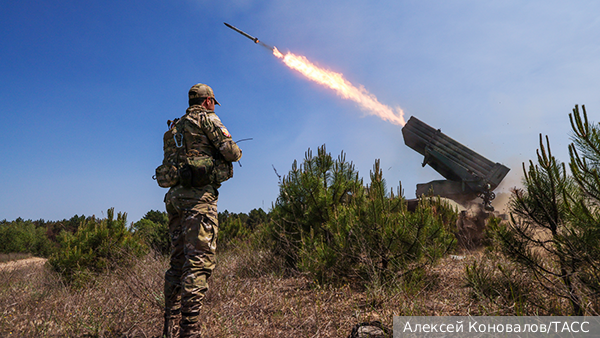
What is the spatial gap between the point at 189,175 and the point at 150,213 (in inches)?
584

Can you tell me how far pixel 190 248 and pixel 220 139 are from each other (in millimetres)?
1118

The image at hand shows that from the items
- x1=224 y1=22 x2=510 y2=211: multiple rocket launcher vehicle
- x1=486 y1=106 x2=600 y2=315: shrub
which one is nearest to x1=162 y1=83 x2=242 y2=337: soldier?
x1=486 y1=106 x2=600 y2=315: shrub

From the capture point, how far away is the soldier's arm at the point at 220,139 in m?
3.45

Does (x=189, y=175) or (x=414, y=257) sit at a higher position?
(x=189, y=175)

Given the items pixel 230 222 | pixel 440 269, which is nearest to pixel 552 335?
pixel 440 269

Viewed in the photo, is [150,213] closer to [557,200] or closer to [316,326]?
[316,326]

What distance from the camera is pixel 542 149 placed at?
3.26 m

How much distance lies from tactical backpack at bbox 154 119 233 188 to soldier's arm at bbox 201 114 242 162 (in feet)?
0.48

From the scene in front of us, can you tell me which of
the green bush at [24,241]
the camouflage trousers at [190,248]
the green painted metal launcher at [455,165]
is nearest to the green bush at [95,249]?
the camouflage trousers at [190,248]

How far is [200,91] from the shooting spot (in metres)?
3.78

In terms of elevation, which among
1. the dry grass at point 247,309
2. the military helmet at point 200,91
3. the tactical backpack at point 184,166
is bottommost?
the dry grass at point 247,309

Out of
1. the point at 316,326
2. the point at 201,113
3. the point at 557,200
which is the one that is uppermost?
the point at 201,113

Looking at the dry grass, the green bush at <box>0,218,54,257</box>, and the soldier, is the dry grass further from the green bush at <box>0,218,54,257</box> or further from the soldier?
the green bush at <box>0,218,54,257</box>

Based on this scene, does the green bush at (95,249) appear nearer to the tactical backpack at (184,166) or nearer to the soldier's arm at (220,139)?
the tactical backpack at (184,166)
